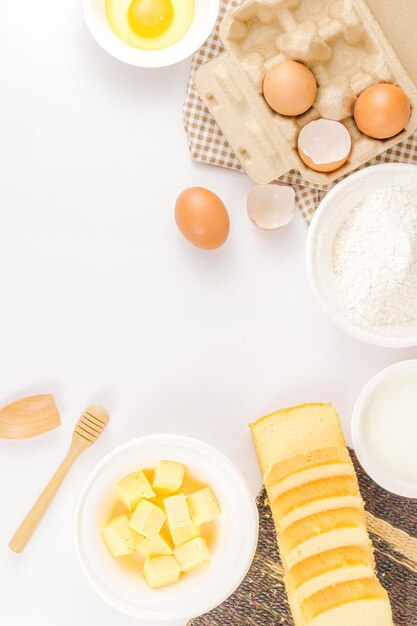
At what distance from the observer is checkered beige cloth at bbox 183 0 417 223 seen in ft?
4.26

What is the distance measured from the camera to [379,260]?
1.21 meters

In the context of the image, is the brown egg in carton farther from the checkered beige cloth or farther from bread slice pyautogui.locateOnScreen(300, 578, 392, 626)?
bread slice pyautogui.locateOnScreen(300, 578, 392, 626)

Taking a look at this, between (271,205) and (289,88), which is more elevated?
(289,88)

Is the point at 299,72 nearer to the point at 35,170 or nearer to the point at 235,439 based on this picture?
the point at 35,170

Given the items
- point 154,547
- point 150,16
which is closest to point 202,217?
point 150,16

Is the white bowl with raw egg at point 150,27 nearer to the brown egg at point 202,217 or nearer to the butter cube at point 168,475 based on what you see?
the brown egg at point 202,217

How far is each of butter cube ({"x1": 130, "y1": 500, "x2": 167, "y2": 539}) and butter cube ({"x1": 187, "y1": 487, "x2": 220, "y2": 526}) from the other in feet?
0.19

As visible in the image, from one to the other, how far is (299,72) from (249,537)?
75 centimetres

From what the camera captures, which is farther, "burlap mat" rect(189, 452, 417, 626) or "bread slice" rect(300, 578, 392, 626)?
"burlap mat" rect(189, 452, 417, 626)

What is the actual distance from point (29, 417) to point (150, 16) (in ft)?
2.35

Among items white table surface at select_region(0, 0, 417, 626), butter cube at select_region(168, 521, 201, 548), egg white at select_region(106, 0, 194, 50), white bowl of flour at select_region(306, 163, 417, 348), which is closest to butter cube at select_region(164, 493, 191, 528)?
butter cube at select_region(168, 521, 201, 548)

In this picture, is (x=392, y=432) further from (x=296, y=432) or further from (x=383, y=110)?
(x=383, y=110)

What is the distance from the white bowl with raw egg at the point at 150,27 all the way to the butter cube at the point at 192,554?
0.80 meters

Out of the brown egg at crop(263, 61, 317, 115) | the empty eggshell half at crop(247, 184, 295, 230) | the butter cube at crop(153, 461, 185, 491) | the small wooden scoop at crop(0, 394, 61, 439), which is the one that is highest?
the brown egg at crop(263, 61, 317, 115)
